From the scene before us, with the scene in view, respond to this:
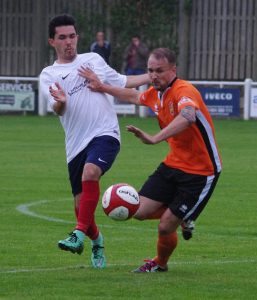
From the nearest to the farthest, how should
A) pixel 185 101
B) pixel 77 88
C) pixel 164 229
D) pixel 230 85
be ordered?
pixel 185 101
pixel 164 229
pixel 77 88
pixel 230 85

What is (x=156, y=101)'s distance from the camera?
10.1 m

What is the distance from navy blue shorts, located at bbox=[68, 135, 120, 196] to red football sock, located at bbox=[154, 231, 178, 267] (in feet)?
2.49

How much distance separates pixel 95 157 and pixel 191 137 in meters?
0.86

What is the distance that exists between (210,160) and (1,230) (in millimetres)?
3955

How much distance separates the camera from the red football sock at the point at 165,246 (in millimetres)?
10039

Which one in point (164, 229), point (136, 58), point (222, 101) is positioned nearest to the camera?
point (164, 229)

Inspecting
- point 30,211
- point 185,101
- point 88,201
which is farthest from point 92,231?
point 30,211

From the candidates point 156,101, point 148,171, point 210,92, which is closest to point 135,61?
point 210,92

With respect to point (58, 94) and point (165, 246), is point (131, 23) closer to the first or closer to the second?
point (58, 94)

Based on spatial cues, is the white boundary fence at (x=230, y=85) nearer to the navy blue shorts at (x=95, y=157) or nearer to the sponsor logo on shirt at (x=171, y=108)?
the navy blue shorts at (x=95, y=157)

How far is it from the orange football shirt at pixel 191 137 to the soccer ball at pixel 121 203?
1.59ft

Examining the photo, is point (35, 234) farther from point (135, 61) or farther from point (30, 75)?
point (30, 75)

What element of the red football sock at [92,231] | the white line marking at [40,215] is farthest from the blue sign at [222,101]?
the red football sock at [92,231]

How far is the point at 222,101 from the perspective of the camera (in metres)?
31.0
